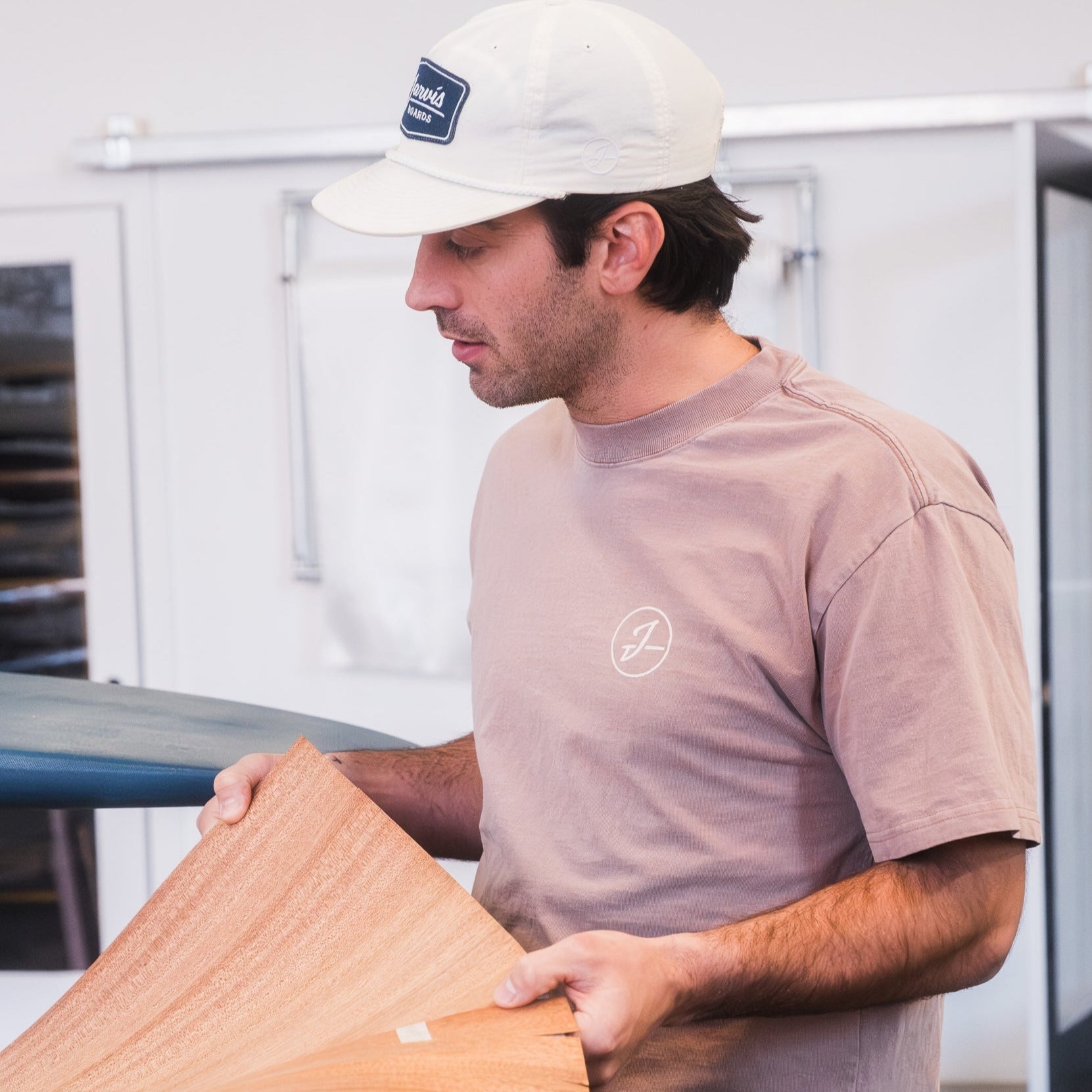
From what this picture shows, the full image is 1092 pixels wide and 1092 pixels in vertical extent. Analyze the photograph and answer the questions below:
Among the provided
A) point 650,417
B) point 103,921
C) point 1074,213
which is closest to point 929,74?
point 1074,213

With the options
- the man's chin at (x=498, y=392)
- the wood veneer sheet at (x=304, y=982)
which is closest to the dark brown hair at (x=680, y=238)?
the man's chin at (x=498, y=392)

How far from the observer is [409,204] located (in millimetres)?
907

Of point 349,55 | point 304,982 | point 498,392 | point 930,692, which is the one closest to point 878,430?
point 930,692

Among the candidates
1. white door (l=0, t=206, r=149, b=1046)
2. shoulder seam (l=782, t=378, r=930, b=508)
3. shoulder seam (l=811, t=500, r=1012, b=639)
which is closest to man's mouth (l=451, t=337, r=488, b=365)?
shoulder seam (l=782, t=378, r=930, b=508)

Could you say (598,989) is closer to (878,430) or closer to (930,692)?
(930,692)

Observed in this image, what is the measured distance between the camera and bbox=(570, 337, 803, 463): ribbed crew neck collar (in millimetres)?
935

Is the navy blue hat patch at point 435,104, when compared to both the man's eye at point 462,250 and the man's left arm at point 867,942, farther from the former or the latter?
the man's left arm at point 867,942

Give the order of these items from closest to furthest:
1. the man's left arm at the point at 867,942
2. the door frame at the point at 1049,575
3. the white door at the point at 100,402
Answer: the man's left arm at the point at 867,942 → the door frame at the point at 1049,575 → the white door at the point at 100,402

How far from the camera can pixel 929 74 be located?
2.50 metres

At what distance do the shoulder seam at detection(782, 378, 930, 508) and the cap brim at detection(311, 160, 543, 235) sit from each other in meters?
0.25

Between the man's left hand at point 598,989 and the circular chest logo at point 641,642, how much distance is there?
0.25 metres

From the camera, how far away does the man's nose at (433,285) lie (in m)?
0.95

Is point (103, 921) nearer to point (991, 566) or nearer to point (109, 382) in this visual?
point (109, 382)

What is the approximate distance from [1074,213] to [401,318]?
1.38m
